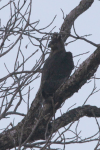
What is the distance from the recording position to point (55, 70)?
457cm

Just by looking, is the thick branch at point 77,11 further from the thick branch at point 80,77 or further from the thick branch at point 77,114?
the thick branch at point 80,77

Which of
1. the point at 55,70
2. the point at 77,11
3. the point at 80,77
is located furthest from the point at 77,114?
the point at 77,11

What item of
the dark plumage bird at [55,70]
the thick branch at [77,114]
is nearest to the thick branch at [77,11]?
the dark plumage bird at [55,70]

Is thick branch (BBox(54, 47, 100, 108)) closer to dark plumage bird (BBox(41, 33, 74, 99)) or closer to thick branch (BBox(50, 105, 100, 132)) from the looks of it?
dark plumage bird (BBox(41, 33, 74, 99))

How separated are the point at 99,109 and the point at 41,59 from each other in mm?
1104

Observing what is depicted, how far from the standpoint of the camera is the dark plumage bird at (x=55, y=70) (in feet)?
13.9

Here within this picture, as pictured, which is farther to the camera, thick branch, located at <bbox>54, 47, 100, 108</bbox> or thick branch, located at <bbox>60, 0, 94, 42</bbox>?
thick branch, located at <bbox>60, 0, 94, 42</bbox>

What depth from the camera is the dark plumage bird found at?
4239mm

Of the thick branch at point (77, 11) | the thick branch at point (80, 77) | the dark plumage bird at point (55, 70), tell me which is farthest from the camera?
the thick branch at point (77, 11)

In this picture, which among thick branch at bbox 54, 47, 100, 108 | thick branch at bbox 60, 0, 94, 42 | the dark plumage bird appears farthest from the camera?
thick branch at bbox 60, 0, 94, 42

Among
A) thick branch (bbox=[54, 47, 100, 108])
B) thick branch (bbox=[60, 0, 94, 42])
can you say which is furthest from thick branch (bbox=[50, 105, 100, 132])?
thick branch (bbox=[60, 0, 94, 42])

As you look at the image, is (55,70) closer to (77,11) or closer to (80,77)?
(80,77)

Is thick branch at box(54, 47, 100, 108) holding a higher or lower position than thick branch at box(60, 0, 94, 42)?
lower

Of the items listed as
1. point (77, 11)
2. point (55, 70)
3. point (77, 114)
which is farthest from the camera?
point (77, 11)
